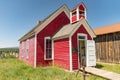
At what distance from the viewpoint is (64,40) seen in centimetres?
1309

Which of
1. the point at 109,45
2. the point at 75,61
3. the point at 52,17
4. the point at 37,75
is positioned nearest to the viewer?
the point at 37,75

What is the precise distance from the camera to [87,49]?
1342cm

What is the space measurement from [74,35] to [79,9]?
2.99m

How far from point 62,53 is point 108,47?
790 centimetres

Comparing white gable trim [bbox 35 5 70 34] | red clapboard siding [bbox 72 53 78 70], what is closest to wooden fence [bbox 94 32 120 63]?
white gable trim [bbox 35 5 70 34]

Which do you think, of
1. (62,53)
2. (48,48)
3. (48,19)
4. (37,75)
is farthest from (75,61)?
(48,19)

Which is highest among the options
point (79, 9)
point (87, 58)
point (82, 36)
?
point (79, 9)

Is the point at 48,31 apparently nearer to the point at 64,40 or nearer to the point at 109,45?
the point at 64,40

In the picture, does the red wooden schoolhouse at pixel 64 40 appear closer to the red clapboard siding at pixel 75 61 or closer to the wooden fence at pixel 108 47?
the red clapboard siding at pixel 75 61

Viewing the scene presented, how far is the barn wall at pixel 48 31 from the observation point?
14.6 metres

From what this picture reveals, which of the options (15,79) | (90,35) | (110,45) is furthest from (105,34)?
(15,79)

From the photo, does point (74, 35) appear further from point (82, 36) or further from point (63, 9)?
point (63, 9)

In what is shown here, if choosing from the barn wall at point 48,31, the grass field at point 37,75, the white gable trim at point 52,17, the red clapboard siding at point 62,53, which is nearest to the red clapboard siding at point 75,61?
the red clapboard siding at point 62,53

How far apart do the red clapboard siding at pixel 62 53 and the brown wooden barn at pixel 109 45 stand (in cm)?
729
